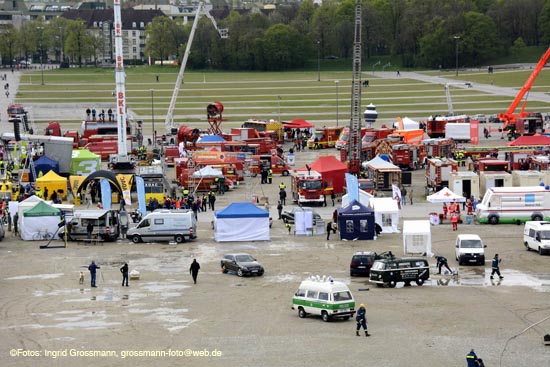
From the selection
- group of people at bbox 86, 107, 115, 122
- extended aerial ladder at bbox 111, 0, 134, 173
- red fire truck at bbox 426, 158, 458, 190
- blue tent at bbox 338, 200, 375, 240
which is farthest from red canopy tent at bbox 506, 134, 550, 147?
group of people at bbox 86, 107, 115, 122

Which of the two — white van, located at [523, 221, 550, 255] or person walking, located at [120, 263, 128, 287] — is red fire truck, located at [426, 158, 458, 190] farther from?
person walking, located at [120, 263, 128, 287]

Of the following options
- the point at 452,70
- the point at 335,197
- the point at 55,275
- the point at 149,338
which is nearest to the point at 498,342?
the point at 149,338

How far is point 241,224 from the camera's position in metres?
45.8

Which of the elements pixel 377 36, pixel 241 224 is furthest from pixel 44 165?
pixel 377 36

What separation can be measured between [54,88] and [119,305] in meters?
97.4

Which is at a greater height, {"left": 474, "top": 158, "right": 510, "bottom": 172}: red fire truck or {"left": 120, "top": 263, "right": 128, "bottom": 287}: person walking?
{"left": 474, "top": 158, "right": 510, "bottom": 172}: red fire truck

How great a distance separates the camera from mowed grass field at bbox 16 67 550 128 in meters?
106

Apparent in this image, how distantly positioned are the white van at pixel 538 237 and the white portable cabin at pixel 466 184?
11.3m

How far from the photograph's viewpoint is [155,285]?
123 feet

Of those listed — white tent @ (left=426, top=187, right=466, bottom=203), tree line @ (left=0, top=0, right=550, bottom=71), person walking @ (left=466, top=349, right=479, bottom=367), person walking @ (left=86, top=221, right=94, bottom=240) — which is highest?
tree line @ (left=0, top=0, right=550, bottom=71)

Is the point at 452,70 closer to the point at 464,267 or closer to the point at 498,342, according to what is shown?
the point at 464,267

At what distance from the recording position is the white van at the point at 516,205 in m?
48.3

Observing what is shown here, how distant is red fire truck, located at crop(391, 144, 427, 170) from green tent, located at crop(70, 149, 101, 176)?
657 inches

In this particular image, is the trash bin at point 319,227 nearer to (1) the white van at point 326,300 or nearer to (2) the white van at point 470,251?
(2) the white van at point 470,251
